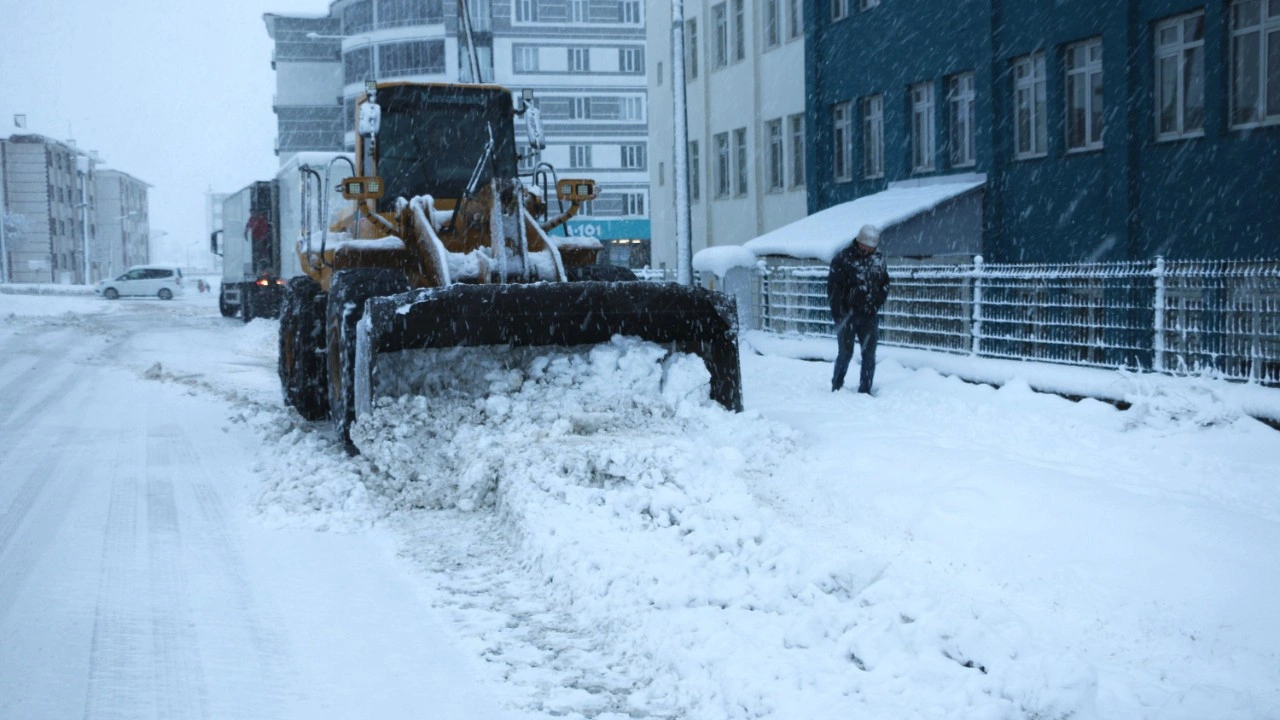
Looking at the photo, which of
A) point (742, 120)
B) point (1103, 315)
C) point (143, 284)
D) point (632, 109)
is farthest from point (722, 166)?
point (632, 109)

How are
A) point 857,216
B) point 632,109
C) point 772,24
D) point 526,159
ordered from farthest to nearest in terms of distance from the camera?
point 632,109
point 772,24
point 857,216
point 526,159

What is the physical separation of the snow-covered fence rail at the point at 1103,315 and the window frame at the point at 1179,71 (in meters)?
2.36

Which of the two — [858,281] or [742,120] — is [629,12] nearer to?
[742,120]

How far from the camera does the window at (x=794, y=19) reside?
27.5 metres

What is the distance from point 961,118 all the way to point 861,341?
10005 millimetres

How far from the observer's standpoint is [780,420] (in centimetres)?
1093

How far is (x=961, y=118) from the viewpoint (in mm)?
21000

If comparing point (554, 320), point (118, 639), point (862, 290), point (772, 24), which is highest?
point (772, 24)

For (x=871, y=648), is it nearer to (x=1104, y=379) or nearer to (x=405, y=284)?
(x=405, y=284)

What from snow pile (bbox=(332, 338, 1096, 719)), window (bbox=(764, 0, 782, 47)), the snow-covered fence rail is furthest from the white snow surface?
window (bbox=(764, 0, 782, 47))

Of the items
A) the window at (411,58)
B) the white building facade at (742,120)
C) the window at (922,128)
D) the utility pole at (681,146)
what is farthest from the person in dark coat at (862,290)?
the window at (411,58)

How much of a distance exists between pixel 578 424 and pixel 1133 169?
11174 millimetres

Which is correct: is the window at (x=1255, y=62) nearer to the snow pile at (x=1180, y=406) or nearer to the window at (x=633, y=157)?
the snow pile at (x=1180, y=406)

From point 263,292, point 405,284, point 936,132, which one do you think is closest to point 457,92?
point 405,284
